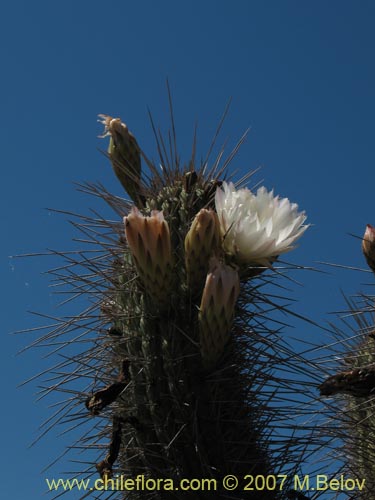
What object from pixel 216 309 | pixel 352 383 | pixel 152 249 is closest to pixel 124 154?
pixel 152 249

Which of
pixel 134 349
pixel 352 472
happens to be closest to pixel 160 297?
pixel 134 349

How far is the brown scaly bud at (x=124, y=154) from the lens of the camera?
272 cm

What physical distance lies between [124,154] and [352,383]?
989 mm

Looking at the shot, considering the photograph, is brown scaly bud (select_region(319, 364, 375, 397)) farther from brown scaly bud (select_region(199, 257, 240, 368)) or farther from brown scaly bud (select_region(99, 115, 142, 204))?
brown scaly bud (select_region(99, 115, 142, 204))

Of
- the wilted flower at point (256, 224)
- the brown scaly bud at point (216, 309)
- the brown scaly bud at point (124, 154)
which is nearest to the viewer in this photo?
the brown scaly bud at point (216, 309)

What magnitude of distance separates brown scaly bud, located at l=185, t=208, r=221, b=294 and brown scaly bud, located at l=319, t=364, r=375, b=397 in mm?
409

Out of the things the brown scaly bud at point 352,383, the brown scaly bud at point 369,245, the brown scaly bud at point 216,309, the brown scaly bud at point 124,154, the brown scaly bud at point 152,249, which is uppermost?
the brown scaly bud at point 124,154

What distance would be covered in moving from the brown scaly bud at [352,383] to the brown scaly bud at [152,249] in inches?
18.2

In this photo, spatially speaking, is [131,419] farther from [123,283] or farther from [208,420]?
[123,283]

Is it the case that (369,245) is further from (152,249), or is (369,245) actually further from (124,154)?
(124,154)

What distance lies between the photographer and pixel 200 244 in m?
2.27

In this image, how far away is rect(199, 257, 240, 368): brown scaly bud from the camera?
216cm

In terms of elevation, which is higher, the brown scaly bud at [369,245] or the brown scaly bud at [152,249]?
the brown scaly bud at [369,245]

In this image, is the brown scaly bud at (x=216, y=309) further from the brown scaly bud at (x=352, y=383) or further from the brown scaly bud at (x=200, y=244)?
the brown scaly bud at (x=352, y=383)
